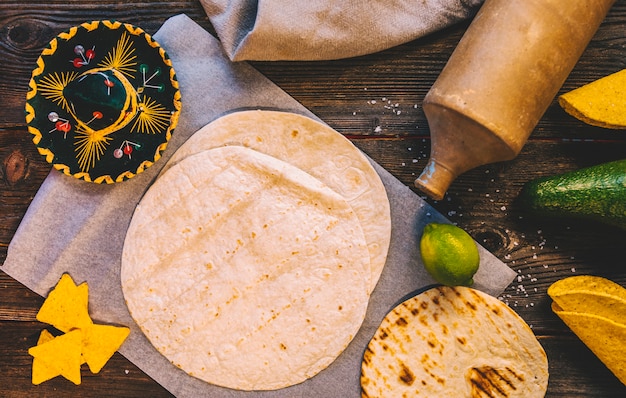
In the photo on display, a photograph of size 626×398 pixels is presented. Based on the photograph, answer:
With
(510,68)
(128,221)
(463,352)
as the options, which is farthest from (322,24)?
(463,352)

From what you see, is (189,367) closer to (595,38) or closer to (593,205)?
(593,205)

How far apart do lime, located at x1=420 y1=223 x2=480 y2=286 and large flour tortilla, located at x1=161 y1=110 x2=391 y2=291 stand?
0.20 meters

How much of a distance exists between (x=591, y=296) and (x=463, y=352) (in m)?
Answer: 0.48

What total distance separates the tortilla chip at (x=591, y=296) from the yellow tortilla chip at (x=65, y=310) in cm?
168

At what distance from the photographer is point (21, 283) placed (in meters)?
1.87

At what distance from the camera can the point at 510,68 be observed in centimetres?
149

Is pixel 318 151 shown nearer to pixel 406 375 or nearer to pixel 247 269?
pixel 247 269

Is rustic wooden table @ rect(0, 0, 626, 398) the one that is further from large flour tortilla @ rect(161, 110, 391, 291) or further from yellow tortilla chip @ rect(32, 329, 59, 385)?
yellow tortilla chip @ rect(32, 329, 59, 385)

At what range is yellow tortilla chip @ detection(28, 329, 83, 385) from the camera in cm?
176

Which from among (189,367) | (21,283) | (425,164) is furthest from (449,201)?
(21,283)

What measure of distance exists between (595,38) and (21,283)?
2305 millimetres

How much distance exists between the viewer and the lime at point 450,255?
1566 millimetres

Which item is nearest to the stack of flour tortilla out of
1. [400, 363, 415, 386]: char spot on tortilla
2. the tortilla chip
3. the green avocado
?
[400, 363, 415, 386]: char spot on tortilla

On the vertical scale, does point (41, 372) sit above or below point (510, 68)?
below
